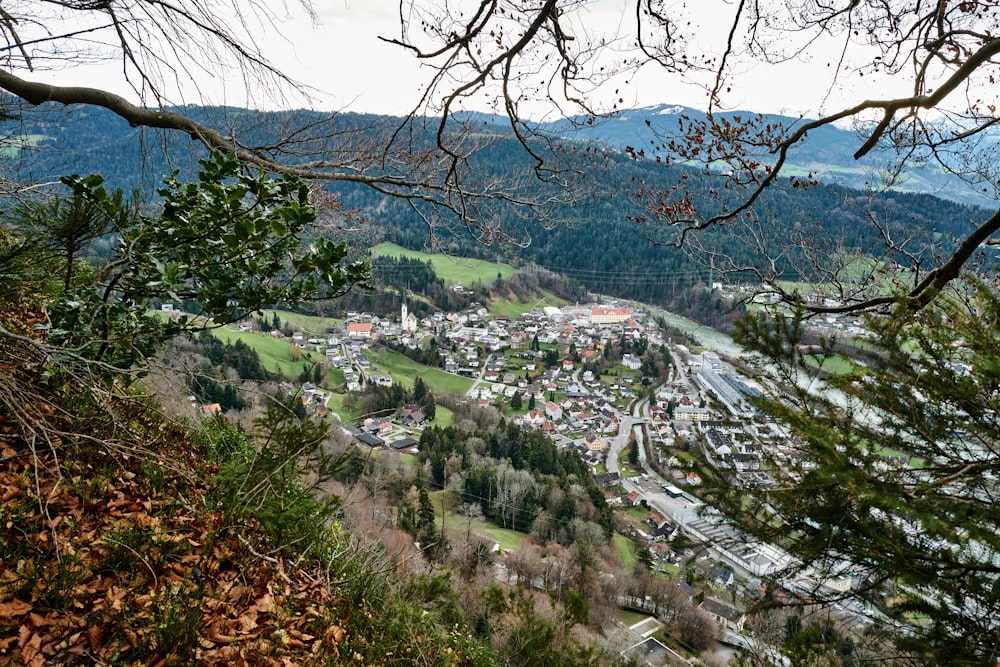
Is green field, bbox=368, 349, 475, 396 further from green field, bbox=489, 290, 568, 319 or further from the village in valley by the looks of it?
green field, bbox=489, 290, 568, 319

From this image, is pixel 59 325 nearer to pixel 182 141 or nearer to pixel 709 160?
pixel 182 141

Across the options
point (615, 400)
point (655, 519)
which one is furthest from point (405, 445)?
point (615, 400)

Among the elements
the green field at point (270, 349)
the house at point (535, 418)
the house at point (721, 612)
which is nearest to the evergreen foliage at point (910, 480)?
the house at point (721, 612)

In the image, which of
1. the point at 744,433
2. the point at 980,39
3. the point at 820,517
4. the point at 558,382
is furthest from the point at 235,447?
the point at 558,382

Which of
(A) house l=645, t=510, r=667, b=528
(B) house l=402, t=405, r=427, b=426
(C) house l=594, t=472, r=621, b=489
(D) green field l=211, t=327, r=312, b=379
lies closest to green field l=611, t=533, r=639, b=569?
(A) house l=645, t=510, r=667, b=528

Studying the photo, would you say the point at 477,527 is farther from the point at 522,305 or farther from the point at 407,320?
the point at 522,305

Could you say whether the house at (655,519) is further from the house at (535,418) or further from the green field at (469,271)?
the green field at (469,271)

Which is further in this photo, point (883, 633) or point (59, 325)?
point (59, 325)

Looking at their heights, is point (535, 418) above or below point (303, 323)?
below
